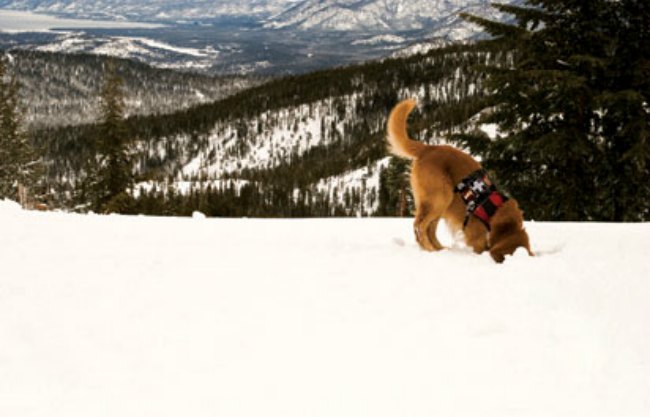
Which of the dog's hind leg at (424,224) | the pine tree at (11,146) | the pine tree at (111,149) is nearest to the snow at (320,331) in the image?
the dog's hind leg at (424,224)

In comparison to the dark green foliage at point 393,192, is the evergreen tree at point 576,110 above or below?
above

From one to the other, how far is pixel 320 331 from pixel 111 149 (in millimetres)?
31843

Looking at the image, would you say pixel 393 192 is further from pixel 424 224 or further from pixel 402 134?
pixel 424 224

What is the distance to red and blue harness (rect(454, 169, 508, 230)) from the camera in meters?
4.91

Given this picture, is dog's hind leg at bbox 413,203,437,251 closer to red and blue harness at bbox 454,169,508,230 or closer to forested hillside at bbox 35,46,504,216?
red and blue harness at bbox 454,169,508,230

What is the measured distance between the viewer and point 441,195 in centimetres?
516

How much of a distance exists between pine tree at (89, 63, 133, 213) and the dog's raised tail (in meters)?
29.0

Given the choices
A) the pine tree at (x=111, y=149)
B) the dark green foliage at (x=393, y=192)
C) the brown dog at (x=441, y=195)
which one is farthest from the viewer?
the dark green foliage at (x=393, y=192)

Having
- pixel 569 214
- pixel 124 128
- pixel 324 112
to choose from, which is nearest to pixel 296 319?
pixel 569 214

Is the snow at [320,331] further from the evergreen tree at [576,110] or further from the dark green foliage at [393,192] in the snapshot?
the dark green foliage at [393,192]

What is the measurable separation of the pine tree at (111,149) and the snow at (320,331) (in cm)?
2883

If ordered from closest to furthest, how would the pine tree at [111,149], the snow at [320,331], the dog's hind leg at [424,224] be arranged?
1. the snow at [320,331]
2. the dog's hind leg at [424,224]
3. the pine tree at [111,149]

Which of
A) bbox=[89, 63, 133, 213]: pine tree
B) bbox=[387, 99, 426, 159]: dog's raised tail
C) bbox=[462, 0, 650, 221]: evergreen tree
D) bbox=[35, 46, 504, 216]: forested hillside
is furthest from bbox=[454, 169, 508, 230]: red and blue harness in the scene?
bbox=[35, 46, 504, 216]: forested hillside

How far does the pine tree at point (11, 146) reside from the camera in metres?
35.9
